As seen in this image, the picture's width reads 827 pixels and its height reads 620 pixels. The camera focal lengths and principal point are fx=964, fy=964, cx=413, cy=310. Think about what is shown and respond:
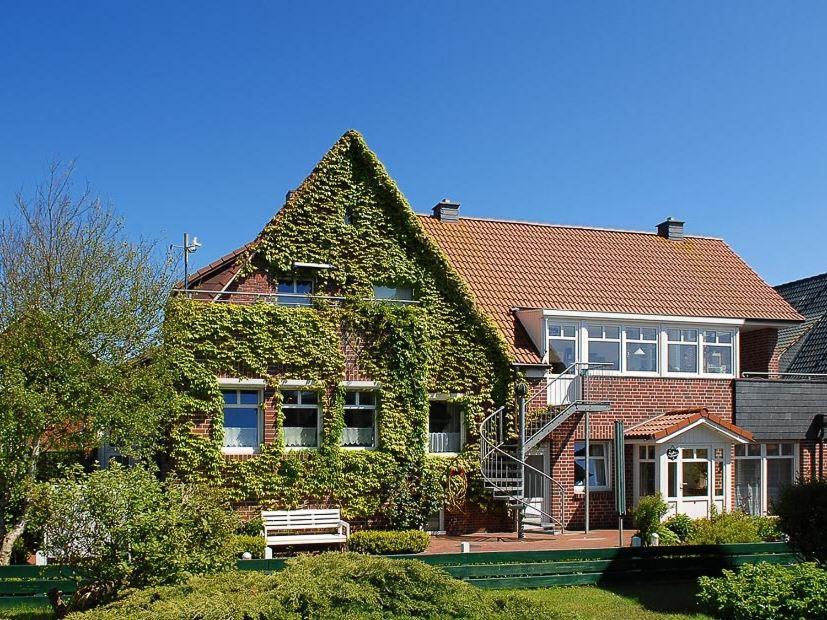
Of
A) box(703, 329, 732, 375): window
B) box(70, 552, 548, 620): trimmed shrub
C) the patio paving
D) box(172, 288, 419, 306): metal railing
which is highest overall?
box(172, 288, 419, 306): metal railing

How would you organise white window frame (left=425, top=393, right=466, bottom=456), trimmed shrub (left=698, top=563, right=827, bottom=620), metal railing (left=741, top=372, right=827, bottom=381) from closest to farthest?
1. trimmed shrub (left=698, top=563, right=827, bottom=620)
2. white window frame (left=425, top=393, right=466, bottom=456)
3. metal railing (left=741, top=372, right=827, bottom=381)

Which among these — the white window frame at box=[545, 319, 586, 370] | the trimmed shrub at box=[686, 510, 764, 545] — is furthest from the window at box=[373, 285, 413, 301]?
the trimmed shrub at box=[686, 510, 764, 545]

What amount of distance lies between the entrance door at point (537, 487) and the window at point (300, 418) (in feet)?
19.7

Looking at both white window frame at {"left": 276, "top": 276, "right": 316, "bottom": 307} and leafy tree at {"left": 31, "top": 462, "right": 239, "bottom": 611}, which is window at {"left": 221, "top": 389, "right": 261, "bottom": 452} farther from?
leafy tree at {"left": 31, "top": 462, "right": 239, "bottom": 611}

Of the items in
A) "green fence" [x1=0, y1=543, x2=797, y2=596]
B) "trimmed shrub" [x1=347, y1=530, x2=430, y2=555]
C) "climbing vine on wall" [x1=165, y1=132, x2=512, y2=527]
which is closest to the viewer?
"green fence" [x1=0, y1=543, x2=797, y2=596]

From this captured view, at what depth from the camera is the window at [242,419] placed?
21922 mm

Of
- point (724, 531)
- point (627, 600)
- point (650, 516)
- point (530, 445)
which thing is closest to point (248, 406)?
point (530, 445)

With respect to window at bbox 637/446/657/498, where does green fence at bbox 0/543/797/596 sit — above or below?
below

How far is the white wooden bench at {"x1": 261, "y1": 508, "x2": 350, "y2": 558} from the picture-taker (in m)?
20.2

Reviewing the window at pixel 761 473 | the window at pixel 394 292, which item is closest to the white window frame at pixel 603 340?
the window at pixel 761 473

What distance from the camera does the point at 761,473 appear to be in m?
27.6

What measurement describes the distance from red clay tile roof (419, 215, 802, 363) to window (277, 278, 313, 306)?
431 centimetres

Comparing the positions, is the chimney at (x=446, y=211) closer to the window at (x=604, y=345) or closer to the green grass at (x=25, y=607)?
the window at (x=604, y=345)

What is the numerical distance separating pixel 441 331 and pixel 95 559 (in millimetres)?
13243
